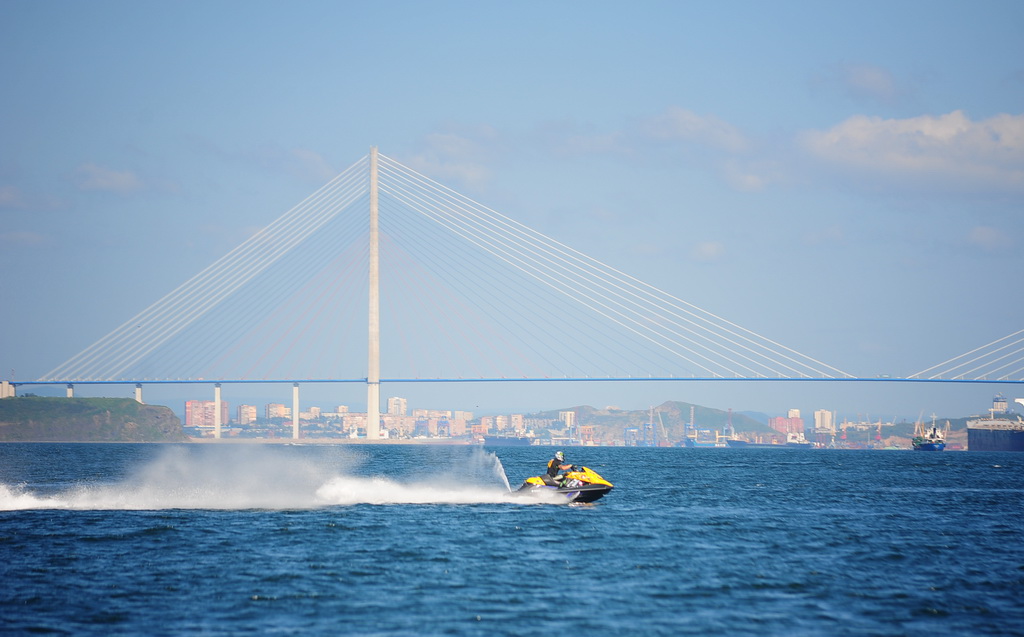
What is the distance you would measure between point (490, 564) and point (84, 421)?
181 m

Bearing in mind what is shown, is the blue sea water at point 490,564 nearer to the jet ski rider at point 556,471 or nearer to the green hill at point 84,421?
the jet ski rider at point 556,471

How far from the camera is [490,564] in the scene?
25016 mm

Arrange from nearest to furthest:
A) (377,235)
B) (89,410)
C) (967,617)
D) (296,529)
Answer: (967,617) < (296,529) < (377,235) < (89,410)

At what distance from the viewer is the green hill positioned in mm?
180125

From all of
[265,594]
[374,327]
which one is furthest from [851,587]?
[374,327]

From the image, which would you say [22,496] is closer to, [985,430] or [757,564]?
[757,564]

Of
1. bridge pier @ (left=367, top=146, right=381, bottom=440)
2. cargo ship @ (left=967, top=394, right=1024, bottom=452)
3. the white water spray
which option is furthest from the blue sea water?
cargo ship @ (left=967, top=394, right=1024, bottom=452)

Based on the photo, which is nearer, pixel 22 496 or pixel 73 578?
pixel 73 578

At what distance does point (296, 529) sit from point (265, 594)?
10449 mm

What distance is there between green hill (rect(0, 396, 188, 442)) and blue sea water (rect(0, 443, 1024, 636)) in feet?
491

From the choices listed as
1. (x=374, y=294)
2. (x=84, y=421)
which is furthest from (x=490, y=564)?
(x=84, y=421)

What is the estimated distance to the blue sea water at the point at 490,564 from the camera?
1898 centimetres

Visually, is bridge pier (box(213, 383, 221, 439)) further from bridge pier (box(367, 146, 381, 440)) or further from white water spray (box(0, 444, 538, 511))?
white water spray (box(0, 444, 538, 511))

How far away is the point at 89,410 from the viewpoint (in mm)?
190750
